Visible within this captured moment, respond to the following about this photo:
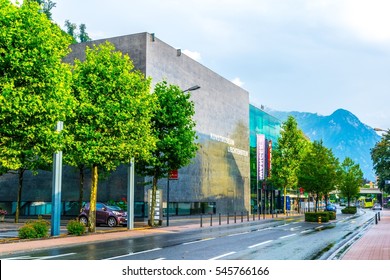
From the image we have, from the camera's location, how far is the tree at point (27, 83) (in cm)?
1858

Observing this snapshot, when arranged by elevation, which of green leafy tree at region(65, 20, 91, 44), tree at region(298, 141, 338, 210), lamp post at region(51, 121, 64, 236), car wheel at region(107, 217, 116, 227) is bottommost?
car wheel at region(107, 217, 116, 227)

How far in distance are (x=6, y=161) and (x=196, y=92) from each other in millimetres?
28891

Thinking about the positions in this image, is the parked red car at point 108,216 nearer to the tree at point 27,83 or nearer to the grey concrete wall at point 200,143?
the grey concrete wall at point 200,143

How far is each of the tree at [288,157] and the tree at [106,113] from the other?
1437 inches

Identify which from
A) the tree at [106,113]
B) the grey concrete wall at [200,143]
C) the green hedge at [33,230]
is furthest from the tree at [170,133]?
the green hedge at [33,230]

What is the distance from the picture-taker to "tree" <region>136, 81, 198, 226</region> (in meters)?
32.3

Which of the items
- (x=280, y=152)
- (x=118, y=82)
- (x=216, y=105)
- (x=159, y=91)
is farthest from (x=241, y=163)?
(x=118, y=82)

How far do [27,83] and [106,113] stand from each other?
6.93m

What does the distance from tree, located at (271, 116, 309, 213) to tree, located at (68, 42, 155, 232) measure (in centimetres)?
3651

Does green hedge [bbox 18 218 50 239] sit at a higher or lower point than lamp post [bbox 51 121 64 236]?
lower

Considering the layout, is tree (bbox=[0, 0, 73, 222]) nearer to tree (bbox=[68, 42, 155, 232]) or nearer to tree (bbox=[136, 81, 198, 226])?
tree (bbox=[68, 42, 155, 232])

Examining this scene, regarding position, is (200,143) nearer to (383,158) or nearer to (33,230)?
(33,230)

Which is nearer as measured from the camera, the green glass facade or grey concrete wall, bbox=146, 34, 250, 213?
grey concrete wall, bbox=146, 34, 250, 213

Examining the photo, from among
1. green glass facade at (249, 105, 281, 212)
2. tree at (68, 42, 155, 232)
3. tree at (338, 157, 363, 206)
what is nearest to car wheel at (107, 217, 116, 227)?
tree at (68, 42, 155, 232)
